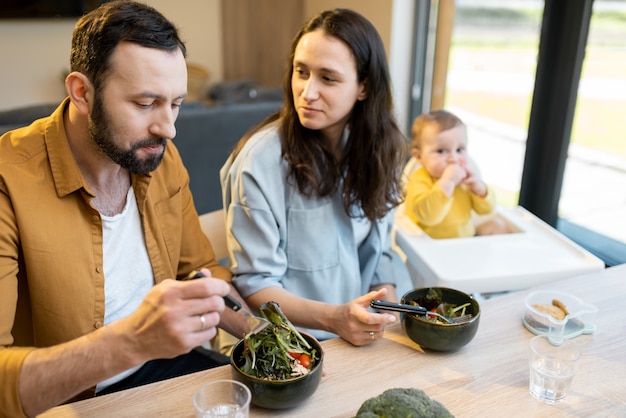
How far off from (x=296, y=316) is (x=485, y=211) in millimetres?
889

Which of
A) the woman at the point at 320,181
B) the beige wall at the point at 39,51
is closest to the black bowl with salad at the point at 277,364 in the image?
the woman at the point at 320,181

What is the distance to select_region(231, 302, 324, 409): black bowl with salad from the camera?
100 cm

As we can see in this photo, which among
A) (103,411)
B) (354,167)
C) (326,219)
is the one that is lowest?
(103,411)

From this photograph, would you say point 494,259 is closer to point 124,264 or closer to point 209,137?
point 124,264

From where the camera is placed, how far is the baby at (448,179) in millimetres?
1984

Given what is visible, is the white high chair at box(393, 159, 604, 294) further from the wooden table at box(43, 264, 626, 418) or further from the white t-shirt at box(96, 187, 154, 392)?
the white t-shirt at box(96, 187, 154, 392)

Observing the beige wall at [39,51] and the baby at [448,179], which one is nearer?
the baby at [448,179]

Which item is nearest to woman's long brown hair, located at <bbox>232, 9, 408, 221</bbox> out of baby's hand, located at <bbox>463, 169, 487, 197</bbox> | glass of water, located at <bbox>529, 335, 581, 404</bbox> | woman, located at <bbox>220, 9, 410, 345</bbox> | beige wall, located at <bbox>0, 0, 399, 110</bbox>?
woman, located at <bbox>220, 9, 410, 345</bbox>

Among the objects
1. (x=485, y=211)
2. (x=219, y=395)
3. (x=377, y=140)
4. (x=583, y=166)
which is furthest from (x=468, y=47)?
(x=219, y=395)

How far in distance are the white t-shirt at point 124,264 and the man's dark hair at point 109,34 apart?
32 centimetres

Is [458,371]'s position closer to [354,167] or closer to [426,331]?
[426,331]

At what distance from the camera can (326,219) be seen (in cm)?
165

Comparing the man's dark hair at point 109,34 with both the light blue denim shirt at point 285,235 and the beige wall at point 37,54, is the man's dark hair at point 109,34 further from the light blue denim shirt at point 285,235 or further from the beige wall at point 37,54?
the beige wall at point 37,54

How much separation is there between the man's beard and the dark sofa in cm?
161
